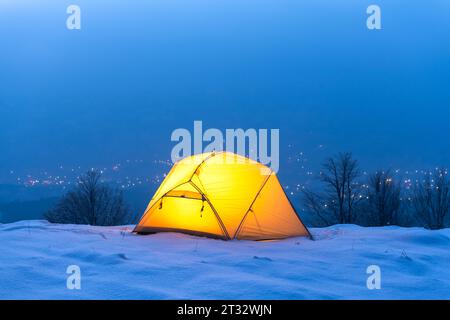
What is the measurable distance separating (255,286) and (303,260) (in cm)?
193

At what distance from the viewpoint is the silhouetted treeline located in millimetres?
23219

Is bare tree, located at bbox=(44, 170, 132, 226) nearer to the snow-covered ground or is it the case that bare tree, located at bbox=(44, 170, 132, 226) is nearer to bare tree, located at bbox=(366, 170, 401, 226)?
bare tree, located at bbox=(366, 170, 401, 226)

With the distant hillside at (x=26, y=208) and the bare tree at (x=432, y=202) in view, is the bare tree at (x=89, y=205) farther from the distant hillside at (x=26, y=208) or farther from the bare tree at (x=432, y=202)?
the bare tree at (x=432, y=202)

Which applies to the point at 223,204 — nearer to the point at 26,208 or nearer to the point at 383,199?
the point at 383,199

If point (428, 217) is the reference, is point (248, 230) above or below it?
above

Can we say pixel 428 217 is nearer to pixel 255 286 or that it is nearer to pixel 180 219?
pixel 180 219

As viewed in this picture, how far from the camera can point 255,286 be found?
442cm

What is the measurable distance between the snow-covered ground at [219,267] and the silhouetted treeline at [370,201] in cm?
1486

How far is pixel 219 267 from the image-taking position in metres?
5.52

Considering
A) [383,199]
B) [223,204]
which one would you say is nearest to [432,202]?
[383,199]

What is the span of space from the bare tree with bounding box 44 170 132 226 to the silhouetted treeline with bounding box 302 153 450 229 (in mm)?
11741
